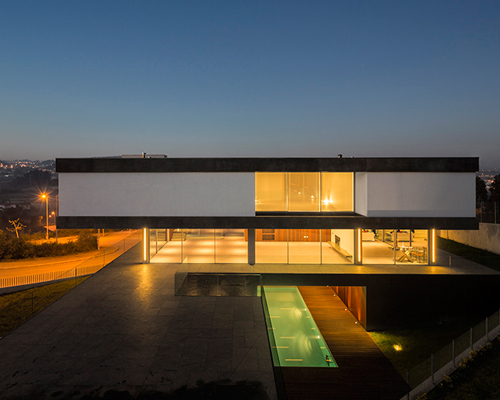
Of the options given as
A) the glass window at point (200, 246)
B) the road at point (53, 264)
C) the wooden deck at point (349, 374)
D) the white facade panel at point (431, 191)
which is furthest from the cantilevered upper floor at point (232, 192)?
the road at point (53, 264)

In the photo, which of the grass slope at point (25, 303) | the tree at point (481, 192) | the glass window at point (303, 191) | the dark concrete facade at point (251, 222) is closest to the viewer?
the grass slope at point (25, 303)

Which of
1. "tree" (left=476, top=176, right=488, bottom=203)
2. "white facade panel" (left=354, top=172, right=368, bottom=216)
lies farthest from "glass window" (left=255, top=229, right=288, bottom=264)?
"tree" (left=476, top=176, right=488, bottom=203)

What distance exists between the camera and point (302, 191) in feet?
56.2

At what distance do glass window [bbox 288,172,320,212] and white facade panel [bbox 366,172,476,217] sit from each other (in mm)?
2759

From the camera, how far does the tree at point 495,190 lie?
4653cm

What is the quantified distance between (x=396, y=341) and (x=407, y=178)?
8360 mm

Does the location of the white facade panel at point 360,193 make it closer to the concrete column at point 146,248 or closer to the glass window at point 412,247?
the glass window at point 412,247

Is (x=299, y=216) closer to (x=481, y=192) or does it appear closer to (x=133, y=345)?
(x=133, y=345)

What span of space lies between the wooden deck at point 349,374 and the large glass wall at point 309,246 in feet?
12.6

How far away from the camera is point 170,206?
16172 millimetres

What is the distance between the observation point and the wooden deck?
12.2 metres

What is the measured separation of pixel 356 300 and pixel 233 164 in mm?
10421

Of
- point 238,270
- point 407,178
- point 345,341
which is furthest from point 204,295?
point 407,178

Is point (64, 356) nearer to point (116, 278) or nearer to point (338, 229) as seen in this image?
point (116, 278)
